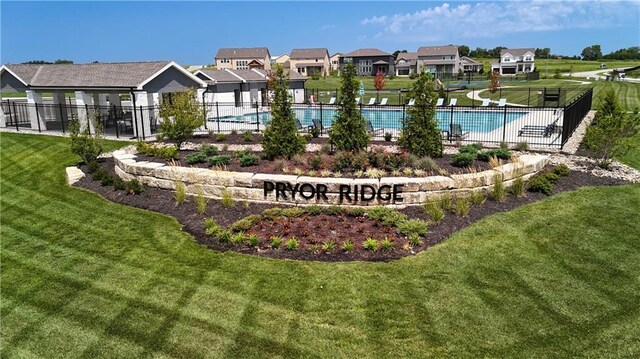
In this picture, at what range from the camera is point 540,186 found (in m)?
11.3

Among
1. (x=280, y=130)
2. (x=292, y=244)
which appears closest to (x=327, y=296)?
(x=292, y=244)

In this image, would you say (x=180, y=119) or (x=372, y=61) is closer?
(x=180, y=119)

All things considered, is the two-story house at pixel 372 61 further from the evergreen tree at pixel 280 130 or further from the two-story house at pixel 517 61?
the evergreen tree at pixel 280 130

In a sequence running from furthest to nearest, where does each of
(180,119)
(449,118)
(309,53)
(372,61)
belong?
(309,53) → (372,61) → (449,118) → (180,119)

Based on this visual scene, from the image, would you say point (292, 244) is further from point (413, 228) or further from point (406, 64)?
point (406, 64)

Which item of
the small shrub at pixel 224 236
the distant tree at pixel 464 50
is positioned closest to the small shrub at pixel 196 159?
the small shrub at pixel 224 236

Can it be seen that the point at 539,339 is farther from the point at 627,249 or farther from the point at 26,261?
the point at 26,261

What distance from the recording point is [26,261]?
8219mm

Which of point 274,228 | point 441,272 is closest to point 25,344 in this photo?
point 274,228

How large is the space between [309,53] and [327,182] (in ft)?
349

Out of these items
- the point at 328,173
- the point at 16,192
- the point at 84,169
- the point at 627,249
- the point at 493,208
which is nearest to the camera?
the point at 627,249

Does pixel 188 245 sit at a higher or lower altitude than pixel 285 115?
lower

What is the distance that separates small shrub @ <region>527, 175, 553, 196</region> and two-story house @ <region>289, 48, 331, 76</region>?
102 meters

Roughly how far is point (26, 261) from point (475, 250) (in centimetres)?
783
